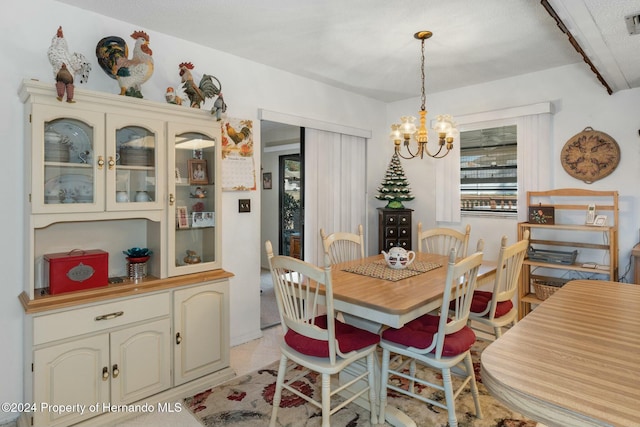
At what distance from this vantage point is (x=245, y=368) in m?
2.82

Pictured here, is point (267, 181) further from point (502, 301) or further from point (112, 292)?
point (502, 301)

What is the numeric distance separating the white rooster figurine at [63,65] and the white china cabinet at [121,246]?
7cm

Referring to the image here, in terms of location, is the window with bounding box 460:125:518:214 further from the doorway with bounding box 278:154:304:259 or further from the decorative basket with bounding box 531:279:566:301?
the doorway with bounding box 278:154:304:259

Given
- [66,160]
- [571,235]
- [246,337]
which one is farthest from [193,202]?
[571,235]

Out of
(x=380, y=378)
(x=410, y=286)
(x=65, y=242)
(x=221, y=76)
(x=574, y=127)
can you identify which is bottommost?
(x=380, y=378)

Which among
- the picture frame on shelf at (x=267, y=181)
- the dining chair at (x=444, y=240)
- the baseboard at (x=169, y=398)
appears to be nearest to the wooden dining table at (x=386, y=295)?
the dining chair at (x=444, y=240)

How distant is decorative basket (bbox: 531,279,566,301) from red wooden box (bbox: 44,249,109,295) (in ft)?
11.4

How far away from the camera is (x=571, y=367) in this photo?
0.94m

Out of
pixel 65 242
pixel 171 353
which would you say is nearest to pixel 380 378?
pixel 171 353

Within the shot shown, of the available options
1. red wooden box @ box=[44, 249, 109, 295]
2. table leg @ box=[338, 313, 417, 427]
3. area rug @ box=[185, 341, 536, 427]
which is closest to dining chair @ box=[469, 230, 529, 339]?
area rug @ box=[185, 341, 536, 427]

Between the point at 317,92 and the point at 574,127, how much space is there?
249cm

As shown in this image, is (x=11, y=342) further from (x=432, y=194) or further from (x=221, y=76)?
(x=432, y=194)

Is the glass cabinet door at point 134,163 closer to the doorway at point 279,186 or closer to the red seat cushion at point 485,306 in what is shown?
the red seat cushion at point 485,306

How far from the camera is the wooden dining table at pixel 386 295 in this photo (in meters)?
1.82
